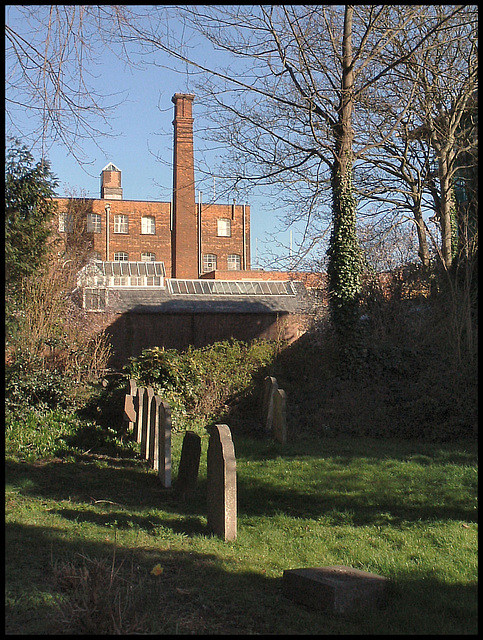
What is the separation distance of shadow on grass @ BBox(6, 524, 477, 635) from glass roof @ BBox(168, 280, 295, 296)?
84.9 ft

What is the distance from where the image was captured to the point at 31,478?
9.97 metres

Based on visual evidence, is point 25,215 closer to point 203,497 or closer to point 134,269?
point 203,497

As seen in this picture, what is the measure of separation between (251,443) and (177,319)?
49.2 feet

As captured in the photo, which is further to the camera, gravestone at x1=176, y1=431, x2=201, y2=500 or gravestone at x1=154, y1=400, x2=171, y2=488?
gravestone at x1=154, y1=400, x2=171, y2=488

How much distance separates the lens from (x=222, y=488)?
20.4ft

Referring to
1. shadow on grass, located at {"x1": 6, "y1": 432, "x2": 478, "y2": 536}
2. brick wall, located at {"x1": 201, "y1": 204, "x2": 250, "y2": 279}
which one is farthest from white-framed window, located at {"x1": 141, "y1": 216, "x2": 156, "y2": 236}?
shadow on grass, located at {"x1": 6, "y1": 432, "x2": 478, "y2": 536}

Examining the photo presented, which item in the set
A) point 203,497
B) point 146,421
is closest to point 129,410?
point 146,421

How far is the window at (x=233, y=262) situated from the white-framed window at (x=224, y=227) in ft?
5.17

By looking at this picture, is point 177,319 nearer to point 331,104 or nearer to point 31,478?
point 331,104

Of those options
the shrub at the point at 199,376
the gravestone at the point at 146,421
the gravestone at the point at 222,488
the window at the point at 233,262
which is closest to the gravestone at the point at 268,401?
the shrub at the point at 199,376

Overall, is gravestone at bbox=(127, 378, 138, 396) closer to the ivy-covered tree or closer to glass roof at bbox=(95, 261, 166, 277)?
the ivy-covered tree

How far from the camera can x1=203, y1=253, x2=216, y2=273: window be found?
49500 mm

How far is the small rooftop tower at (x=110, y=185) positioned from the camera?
52.8 meters

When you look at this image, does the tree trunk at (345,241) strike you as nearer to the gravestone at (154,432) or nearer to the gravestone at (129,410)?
the gravestone at (129,410)
